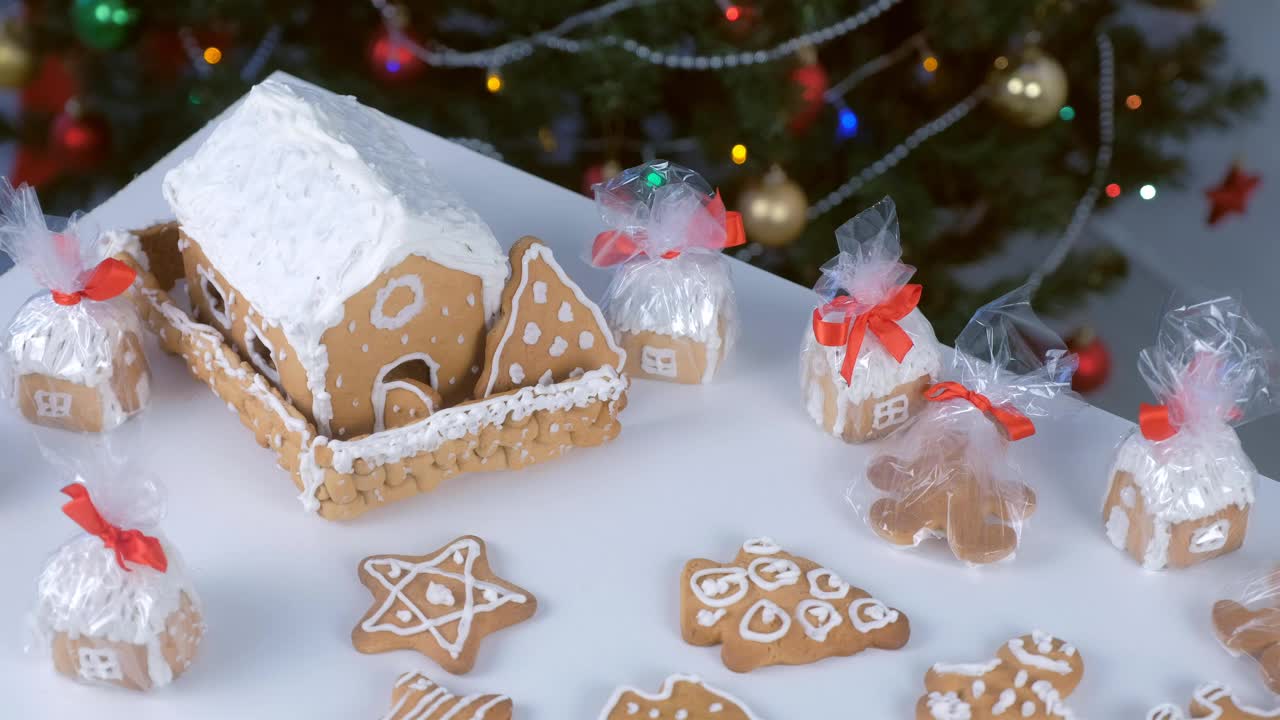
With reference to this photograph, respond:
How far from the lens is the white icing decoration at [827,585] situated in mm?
1577

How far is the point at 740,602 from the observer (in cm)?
156

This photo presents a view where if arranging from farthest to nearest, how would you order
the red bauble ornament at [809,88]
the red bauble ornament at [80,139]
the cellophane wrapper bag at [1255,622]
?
1. the red bauble ornament at [80,139]
2. the red bauble ornament at [809,88]
3. the cellophane wrapper bag at [1255,622]

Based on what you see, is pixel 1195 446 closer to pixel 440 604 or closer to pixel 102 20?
pixel 440 604

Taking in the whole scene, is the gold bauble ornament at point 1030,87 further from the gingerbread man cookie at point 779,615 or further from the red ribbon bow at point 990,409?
the gingerbread man cookie at point 779,615

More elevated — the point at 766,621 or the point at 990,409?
the point at 990,409

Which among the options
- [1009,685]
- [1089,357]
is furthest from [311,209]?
[1089,357]

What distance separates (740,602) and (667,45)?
4.62 feet

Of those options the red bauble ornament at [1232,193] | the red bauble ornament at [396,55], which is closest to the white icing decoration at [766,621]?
the red bauble ornament at [396,55]

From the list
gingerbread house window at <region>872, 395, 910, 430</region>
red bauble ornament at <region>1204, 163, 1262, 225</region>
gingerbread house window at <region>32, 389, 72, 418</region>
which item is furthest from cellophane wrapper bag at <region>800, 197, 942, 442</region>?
red bauble ornament at <region>1204, 163, 1262, 225</region>

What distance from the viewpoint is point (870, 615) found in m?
1.55

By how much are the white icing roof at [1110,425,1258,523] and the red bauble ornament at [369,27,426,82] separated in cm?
167

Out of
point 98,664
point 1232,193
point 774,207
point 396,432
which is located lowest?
point 98,664

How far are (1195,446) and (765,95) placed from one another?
4.10 feet

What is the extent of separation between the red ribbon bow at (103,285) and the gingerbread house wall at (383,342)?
0.10 metres
